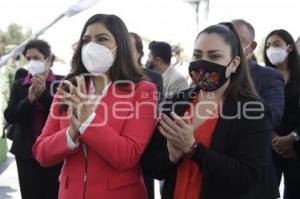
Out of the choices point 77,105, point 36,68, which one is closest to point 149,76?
point 36,68

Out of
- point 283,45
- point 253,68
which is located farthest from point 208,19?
point 253,68

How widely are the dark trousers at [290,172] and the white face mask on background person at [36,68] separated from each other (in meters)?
1.86

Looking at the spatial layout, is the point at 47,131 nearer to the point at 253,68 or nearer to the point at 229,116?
the point at 229,116

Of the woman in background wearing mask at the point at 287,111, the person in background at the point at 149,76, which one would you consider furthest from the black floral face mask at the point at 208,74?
the woman in background wearing mask at the point at 287,111

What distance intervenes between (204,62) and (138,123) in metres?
0.40

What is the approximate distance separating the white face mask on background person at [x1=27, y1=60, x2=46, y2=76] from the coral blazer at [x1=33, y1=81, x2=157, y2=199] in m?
1.43

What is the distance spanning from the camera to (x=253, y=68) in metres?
2.96

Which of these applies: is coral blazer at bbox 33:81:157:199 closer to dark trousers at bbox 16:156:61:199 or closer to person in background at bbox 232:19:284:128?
person in background at bbox 232:19:284:128

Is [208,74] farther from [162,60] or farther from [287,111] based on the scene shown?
Answer: [162,60]

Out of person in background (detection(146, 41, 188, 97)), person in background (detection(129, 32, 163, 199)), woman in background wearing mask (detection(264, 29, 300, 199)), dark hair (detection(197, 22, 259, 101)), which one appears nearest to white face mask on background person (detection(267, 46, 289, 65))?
woman in background wearing mask (detection(264, 29, 300, 199))

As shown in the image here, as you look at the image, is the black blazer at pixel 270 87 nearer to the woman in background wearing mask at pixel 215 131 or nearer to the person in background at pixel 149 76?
the person in background at pixel 149 76

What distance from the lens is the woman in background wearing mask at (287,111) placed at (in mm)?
3125

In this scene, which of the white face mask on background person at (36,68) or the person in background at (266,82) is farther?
the white face mask on background person at (36,68)

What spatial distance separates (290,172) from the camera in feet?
10.9
